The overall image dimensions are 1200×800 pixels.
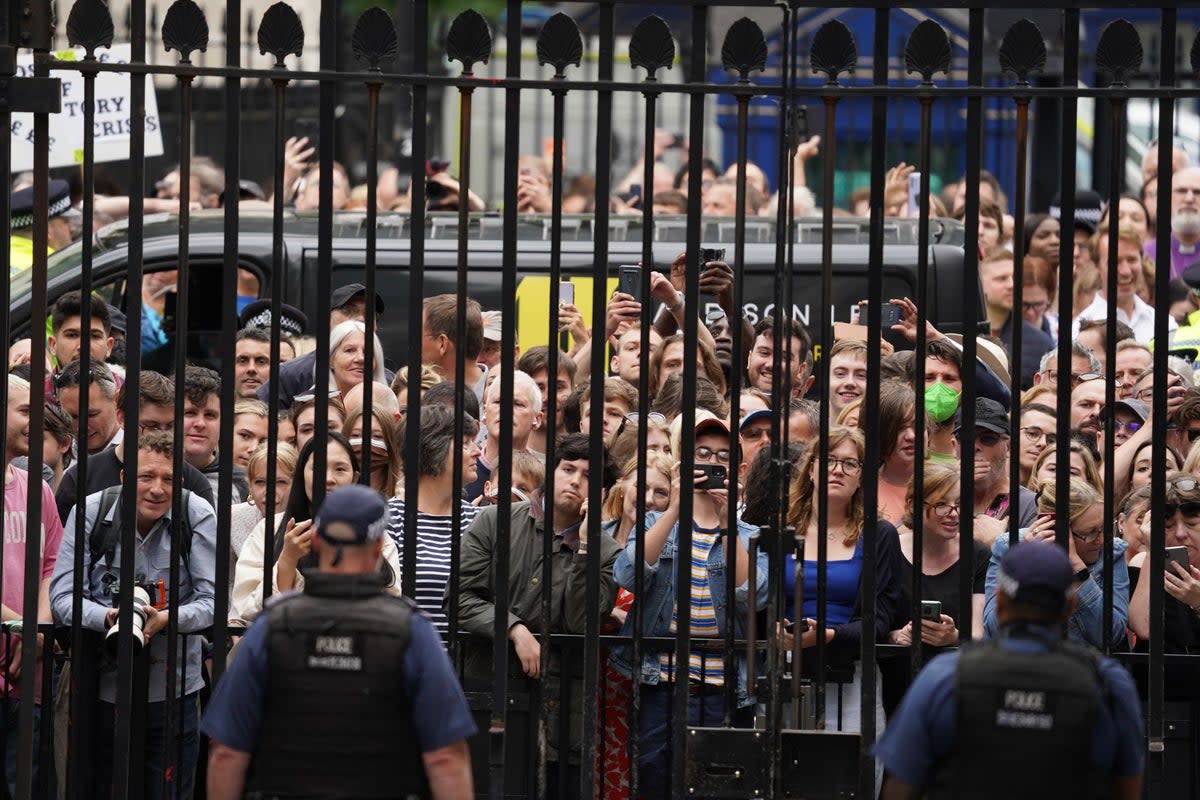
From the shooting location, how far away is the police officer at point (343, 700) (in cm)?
508

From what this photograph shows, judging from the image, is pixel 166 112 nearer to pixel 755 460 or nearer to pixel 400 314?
pixel 400 314

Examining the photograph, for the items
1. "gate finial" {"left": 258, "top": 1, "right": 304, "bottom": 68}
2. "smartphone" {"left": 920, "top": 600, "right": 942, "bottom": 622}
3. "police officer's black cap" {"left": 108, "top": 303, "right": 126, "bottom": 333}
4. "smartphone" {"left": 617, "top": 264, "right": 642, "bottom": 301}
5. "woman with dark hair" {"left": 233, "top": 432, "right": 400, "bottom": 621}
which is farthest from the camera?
"police officer's black cap" {"left": 108, "top": 303, "right": 126, "bottom": 333}

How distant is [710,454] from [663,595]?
84 cm

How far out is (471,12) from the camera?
5602mm

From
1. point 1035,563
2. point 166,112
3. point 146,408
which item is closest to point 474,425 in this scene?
point 146,408

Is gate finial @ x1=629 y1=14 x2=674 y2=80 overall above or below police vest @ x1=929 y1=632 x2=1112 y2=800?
above

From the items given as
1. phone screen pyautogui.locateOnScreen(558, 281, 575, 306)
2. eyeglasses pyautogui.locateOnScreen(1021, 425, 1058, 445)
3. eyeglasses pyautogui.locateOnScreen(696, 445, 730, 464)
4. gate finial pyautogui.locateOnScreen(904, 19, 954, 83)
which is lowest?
eyeglasses pyautogui.locateOnScreen(696, 445, 730, 464)

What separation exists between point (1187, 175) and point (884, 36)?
24.2ft

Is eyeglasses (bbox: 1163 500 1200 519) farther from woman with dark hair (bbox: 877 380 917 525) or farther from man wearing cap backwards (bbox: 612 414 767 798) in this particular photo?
man wearing cap backwards (bbox: 612 414 767 798)

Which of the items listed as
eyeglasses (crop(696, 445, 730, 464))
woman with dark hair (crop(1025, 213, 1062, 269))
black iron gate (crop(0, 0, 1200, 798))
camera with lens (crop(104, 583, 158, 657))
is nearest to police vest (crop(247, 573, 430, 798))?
black iron gate (crop(0, 0, 1200, 798))

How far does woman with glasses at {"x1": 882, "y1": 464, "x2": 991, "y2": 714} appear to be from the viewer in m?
6.50

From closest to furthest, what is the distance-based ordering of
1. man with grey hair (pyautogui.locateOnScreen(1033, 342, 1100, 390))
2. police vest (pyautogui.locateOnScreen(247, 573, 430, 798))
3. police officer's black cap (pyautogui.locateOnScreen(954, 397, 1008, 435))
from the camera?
police vest (pyautogui.locateOnScreen(247, 573, 430, 798)) → police officer's black cap (pyautogui.locateOnScreen(954, 397, 1008, 435)) → man with grey hair (pyautogui.locateOnScreen(1033, 342, 1100, 390))

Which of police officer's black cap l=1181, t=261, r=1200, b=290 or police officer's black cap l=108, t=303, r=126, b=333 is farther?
police officer's black cap l=1181, t=261, r=1200, b=290

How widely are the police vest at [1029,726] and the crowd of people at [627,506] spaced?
7.0 inches
